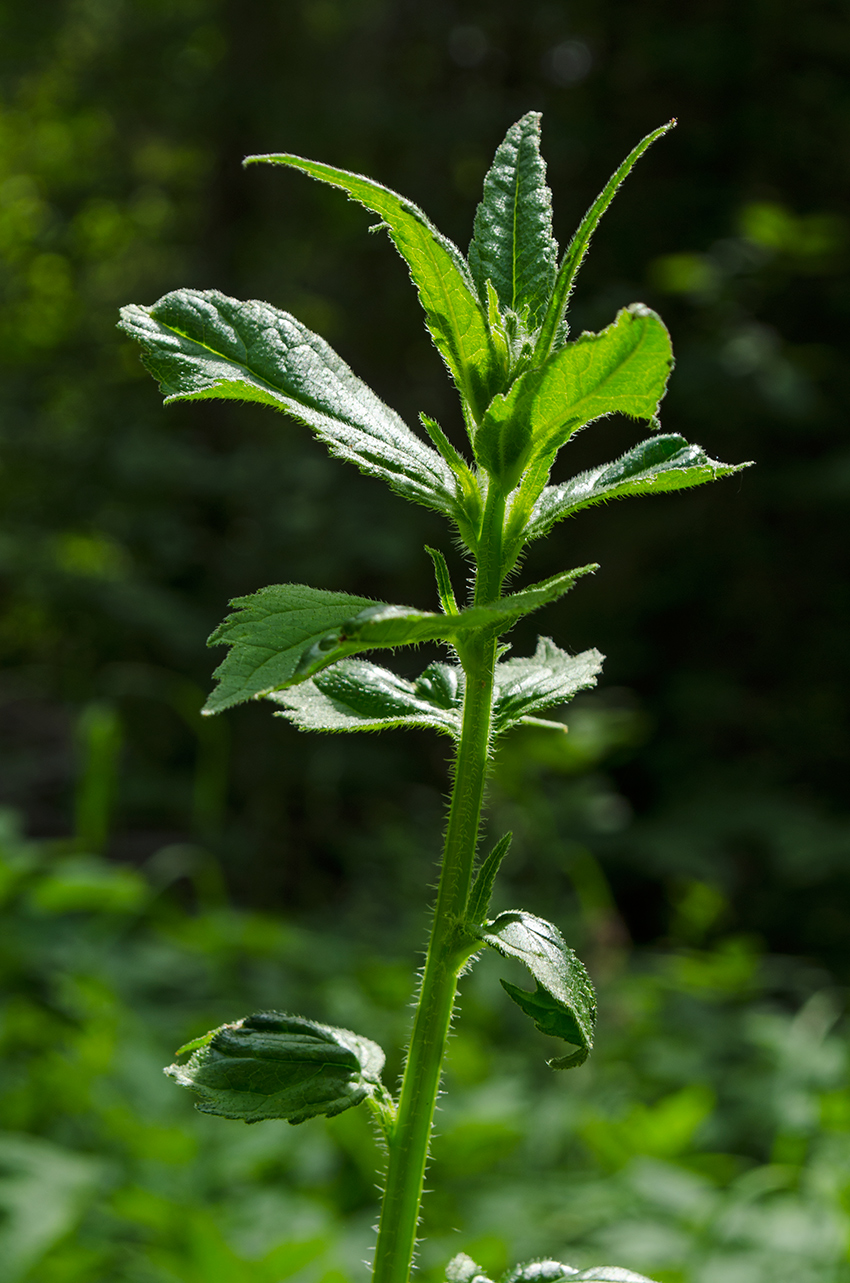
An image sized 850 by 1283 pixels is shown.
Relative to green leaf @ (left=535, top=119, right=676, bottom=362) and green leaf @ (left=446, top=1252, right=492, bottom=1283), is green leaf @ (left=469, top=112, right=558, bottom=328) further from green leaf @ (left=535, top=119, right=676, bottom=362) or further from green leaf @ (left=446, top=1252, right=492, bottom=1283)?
green leaf @ (left=446, top=1252, right=492, bottom=1283)

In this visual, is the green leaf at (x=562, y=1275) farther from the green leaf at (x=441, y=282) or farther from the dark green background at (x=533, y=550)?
the dark green background at (x=533, y=550)

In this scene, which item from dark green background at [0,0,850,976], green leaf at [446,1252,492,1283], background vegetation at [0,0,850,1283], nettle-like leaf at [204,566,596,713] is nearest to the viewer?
nettle-like leaf at [204,566,596,713]

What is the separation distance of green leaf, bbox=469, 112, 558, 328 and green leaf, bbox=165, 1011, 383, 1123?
1.09ft

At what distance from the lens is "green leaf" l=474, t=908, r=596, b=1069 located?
0.40 meters

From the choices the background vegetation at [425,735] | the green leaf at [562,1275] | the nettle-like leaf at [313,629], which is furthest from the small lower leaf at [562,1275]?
the background vegetation at [425,735]

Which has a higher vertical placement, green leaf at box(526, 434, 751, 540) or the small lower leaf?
green leaf at box(526, 434, 751, 540)

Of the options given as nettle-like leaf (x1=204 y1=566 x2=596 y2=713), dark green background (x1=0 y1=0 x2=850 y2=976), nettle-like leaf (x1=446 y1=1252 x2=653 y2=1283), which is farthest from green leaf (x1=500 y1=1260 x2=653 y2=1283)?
dark green background (x1=0 y1=0 x2=850 y2=976)

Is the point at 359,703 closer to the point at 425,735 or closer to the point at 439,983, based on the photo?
the point at 439,983

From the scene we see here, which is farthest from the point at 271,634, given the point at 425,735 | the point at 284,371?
the point at 425,735

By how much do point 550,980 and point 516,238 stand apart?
0.32m

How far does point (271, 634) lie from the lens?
1.35 feet

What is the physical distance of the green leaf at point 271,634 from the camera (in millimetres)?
384

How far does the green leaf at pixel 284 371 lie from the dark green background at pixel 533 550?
3261 mm

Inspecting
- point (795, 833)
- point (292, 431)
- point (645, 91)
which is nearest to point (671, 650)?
point (795, 833)
